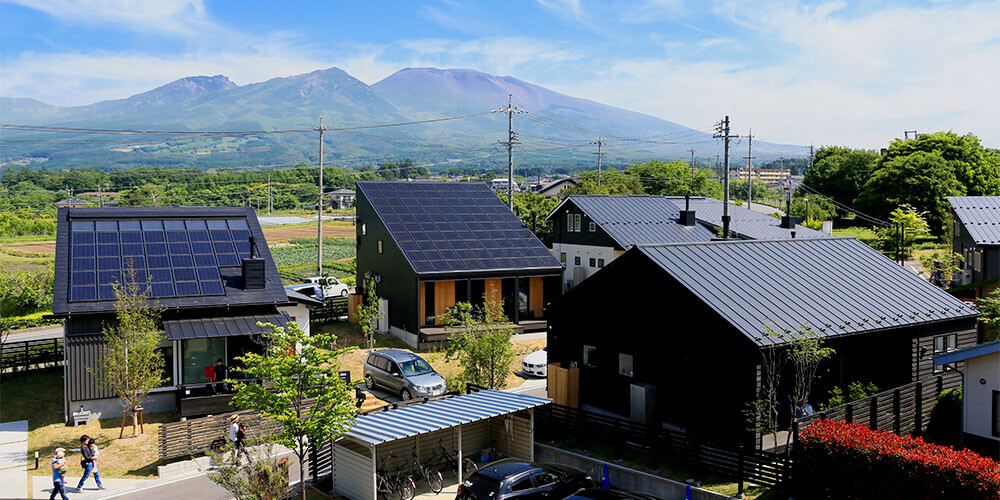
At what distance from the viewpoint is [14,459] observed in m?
21.2

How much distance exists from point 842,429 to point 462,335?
1342 centimetres

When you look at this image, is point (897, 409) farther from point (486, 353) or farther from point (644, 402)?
point (486, 353)

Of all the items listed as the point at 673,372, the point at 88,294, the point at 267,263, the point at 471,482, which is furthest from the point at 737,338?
the point at 88,294

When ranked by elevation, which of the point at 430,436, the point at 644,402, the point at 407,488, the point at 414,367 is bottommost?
the point at 407,488

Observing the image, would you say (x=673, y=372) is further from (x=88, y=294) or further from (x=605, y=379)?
(x=88, y=294)

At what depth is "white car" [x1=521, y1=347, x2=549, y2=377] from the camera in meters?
30.2

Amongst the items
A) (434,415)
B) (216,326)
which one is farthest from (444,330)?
(434,415)

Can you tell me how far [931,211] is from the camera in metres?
71.9

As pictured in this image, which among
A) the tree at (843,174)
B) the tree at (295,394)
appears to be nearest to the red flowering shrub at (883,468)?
the tree at (295,394)

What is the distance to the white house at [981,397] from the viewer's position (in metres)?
17.2

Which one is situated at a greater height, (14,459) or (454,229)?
(454,229)

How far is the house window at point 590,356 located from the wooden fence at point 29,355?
2354 centimetres

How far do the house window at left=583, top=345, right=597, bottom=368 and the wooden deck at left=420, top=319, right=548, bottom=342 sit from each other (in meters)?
7.52

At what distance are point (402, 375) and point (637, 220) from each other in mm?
23334
